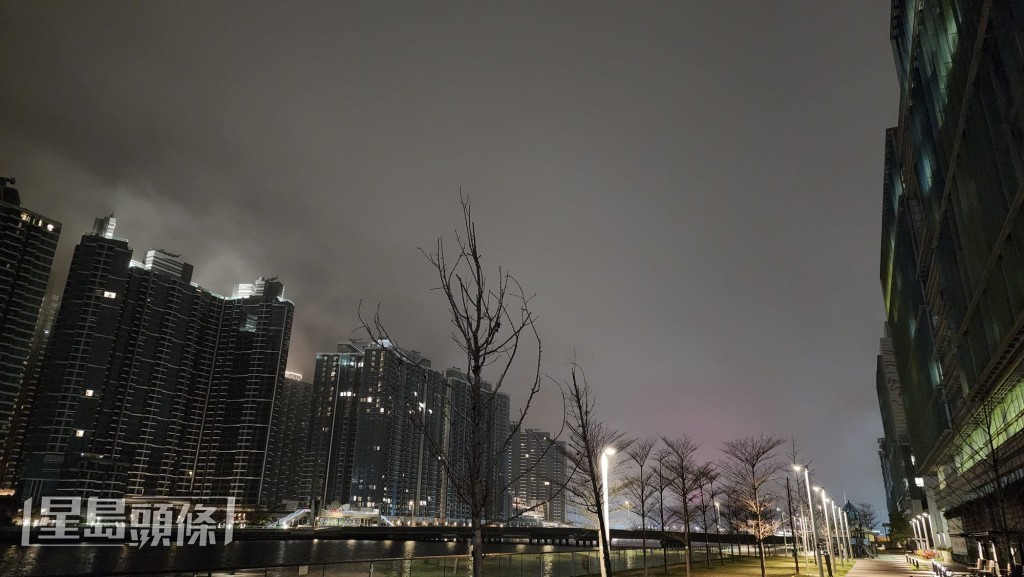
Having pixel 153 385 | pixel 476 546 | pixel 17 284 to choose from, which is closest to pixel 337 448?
pixel 153 385

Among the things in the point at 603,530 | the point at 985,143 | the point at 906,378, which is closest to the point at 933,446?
the point at 906,378

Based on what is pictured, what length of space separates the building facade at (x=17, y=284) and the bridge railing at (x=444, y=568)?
132m

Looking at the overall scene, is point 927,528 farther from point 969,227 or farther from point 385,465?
point 385,465

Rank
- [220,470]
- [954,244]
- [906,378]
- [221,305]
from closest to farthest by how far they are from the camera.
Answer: [954,244]
[906,378]
[220,470]
[221,305]

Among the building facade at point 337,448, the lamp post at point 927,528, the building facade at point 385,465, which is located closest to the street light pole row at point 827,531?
the lamp post at point 927,528

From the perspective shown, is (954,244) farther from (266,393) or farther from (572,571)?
(266,393)

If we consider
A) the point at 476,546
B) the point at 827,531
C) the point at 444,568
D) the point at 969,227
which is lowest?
the point at 444,568

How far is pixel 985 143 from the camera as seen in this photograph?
79.0ft

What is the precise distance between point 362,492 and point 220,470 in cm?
4202

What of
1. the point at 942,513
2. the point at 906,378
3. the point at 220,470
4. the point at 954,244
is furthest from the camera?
the point at 220,470

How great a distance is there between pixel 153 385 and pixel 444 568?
14355 cm

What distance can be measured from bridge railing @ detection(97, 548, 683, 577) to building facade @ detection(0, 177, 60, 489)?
13218cm

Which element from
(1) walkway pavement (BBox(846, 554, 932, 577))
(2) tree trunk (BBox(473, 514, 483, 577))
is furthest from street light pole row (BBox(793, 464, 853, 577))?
(2) tree trunk (BBox(473, 514, 483, 577))

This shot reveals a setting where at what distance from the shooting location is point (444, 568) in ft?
68.7
